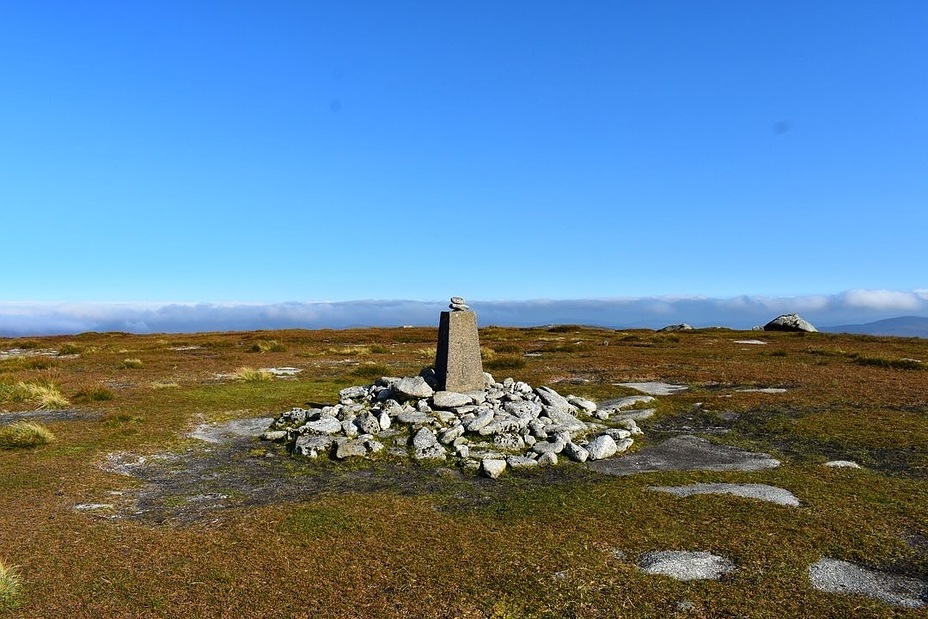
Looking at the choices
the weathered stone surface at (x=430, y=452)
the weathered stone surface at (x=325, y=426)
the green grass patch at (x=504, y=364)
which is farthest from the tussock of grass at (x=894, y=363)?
the weathered stone surface at (x=325, y=426)

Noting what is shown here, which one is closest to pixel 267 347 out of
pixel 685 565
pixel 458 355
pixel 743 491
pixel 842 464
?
pixel 458 355

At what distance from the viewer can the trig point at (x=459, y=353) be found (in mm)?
18750

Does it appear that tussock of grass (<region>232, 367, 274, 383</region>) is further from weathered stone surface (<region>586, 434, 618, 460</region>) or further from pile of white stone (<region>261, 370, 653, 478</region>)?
weathered stone surface (<region>586, 434, 618, 460</region>)

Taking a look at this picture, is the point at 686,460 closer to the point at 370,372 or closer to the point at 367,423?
the point at 367,423

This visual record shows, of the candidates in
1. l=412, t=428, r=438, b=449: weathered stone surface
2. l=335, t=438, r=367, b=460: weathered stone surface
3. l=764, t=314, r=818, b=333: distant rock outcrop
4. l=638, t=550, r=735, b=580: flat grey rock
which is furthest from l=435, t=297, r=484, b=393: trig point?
l=764, t=314, r=818, b=333: distant rock outcrop

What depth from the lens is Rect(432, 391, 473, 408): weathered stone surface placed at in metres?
17.5

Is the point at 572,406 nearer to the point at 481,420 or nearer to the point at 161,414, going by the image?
the point at 481,420

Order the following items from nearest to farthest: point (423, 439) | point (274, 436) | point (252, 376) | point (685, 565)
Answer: point (685, 565), point (423, 439), point (274, 436), point (252, 376)

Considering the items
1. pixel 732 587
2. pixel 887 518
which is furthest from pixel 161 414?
pixel 887 518

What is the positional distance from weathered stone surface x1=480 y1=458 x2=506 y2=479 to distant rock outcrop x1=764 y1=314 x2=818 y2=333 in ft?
221

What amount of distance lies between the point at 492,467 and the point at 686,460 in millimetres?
5070

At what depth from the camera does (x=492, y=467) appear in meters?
13.1

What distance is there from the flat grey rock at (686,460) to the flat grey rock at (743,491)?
1.37 meters

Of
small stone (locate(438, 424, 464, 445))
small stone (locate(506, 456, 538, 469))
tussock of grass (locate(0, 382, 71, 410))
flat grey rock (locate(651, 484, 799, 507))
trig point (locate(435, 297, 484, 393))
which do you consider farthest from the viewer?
tussock of grass (locate(0, 382, 71, 410))
